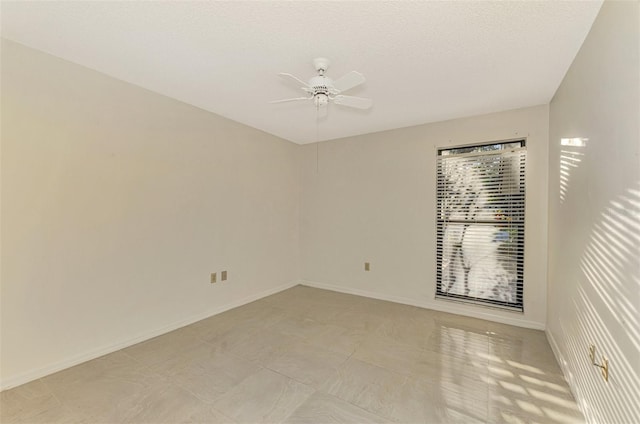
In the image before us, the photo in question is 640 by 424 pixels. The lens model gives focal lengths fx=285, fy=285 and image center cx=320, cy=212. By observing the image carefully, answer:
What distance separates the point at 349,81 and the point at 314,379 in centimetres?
211

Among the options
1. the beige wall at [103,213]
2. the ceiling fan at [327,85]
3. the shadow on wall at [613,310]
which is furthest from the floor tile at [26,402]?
the shadow on wall at [613,310]

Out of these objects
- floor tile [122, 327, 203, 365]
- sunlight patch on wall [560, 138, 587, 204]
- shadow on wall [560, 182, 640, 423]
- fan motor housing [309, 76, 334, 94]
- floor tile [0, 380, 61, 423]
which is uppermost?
fan motor housing [309, 76, 334, 94]

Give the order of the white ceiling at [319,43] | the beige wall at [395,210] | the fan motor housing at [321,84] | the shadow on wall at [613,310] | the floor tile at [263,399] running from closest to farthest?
the shadow on wall at [613,310]
the white ceiling at [319,43]
the floor tile at [263,399]
the fan motor housing at [321,84]
the beige wall at [395,210]

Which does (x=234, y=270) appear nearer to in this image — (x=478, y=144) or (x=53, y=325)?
(x=53, y=325)

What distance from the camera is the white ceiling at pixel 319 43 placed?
1.61 meters

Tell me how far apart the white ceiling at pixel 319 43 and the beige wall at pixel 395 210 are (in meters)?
0.56

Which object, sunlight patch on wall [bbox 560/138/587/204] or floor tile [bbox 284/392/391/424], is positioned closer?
floor tile [bbox 284/392/391/424]

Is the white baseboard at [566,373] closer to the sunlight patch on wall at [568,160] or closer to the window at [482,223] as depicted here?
the window at [482,223]

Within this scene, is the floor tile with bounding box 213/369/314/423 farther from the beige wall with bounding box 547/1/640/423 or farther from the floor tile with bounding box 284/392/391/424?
the beige wall with bounding box 547/1/640/423

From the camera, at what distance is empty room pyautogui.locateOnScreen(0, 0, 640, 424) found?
162 centimetres

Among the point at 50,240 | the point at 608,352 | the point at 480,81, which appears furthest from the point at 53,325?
the point at 480,81

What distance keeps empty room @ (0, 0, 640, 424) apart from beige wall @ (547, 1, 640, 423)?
18 millimetres

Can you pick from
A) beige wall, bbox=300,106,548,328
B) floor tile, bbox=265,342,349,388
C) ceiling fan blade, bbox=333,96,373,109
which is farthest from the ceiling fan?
floor tile, bbox=265,342,349,388

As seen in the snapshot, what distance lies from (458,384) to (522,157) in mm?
2388
